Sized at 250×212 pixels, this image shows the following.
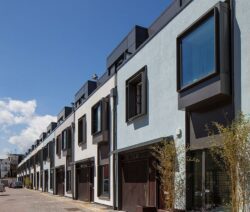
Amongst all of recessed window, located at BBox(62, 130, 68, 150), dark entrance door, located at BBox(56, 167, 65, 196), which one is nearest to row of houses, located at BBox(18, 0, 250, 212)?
recessed window, located at BBox(62, 130, 68, 150)

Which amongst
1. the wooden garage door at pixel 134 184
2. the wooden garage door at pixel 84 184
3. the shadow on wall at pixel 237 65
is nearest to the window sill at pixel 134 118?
the wooden garage door at pixel 134 184

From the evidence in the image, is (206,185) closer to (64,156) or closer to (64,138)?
(64,138)

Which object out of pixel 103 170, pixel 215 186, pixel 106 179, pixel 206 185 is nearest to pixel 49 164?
pixel 103 170

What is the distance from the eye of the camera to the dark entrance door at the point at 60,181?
4039 centimetres

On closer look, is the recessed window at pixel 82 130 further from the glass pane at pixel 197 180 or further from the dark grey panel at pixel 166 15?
the glass pane at pixel 197 180

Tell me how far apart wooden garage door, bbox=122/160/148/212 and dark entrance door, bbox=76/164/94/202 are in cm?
758

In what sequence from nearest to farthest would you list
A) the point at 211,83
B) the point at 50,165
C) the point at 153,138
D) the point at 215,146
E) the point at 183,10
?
the point at 215,146
the point at 211,83
the point at 183,10
the point at 153,138
the point at 50,165

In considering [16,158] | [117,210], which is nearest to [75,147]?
[117,210]

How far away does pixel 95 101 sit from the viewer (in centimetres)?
2655

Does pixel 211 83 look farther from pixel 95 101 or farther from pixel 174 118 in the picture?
pixel 95 101

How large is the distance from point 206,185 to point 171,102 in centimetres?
356

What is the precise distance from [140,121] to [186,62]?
539 cm

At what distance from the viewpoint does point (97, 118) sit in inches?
1014

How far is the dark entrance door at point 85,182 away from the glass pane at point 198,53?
15.9 meters
